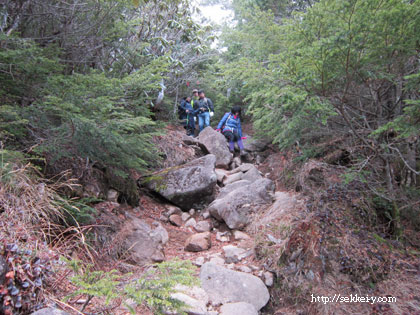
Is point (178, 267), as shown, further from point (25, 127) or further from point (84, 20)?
point (84, 20)

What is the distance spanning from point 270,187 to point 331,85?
9.12 feet

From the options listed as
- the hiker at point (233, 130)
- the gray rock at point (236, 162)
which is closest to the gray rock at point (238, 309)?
the gray rock at point (236, 162)

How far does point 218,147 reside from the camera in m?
9.23

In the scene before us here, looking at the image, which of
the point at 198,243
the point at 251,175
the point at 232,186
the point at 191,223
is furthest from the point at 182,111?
the point at 198,243

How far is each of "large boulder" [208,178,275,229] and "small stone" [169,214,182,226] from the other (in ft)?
2.45

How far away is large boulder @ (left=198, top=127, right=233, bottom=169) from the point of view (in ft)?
29.9

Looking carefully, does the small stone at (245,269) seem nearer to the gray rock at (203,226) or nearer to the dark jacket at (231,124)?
the gray rock at (203,226)

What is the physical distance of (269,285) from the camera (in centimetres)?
403

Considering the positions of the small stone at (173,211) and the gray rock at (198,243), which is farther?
the small stone at (173,211)

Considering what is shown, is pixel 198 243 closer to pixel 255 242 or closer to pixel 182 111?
pixel 255 242

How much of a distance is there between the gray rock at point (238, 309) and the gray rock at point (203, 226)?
7.60 ft

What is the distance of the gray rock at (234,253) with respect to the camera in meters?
4.58

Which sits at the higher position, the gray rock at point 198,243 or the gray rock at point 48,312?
the gray rock at point 48,312

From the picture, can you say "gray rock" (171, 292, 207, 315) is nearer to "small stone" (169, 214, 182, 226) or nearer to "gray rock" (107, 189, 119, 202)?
"small stone" (169, 214, 182, 226)
